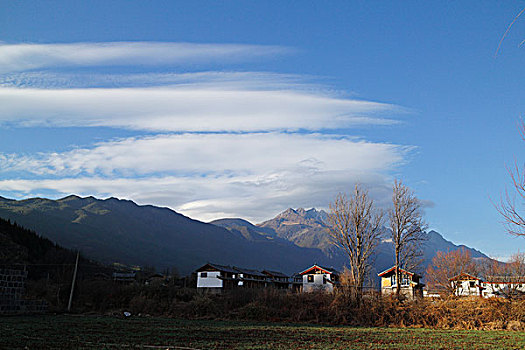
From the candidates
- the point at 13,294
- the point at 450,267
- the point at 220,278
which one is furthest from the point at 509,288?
the point at 220,278

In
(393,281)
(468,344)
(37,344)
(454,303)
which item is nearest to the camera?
(37,344)

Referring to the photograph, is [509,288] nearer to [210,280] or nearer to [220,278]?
[220,278]

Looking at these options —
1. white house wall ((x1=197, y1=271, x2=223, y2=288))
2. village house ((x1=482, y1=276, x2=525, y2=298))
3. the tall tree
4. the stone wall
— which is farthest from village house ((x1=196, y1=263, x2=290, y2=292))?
the stone wall

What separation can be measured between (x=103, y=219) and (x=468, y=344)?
190127 millimetres

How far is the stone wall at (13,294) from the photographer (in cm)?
2444

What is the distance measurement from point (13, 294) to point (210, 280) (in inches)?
1611

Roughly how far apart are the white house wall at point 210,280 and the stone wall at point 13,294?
38583 mm

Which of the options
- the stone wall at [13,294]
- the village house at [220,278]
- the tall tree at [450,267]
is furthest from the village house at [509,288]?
the stone wall at [13,294]

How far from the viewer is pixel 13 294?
25.2m

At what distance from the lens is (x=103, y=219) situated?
19000cm

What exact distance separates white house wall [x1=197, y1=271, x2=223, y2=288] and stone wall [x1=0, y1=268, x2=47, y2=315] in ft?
127

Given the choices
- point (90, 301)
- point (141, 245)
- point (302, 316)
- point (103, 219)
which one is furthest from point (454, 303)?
point (103, 219)

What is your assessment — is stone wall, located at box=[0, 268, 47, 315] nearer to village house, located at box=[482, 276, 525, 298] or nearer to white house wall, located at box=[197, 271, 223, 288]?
village house, located at box=[482, 276, 525, 298]

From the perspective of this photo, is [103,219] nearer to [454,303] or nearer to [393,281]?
[393,281]
